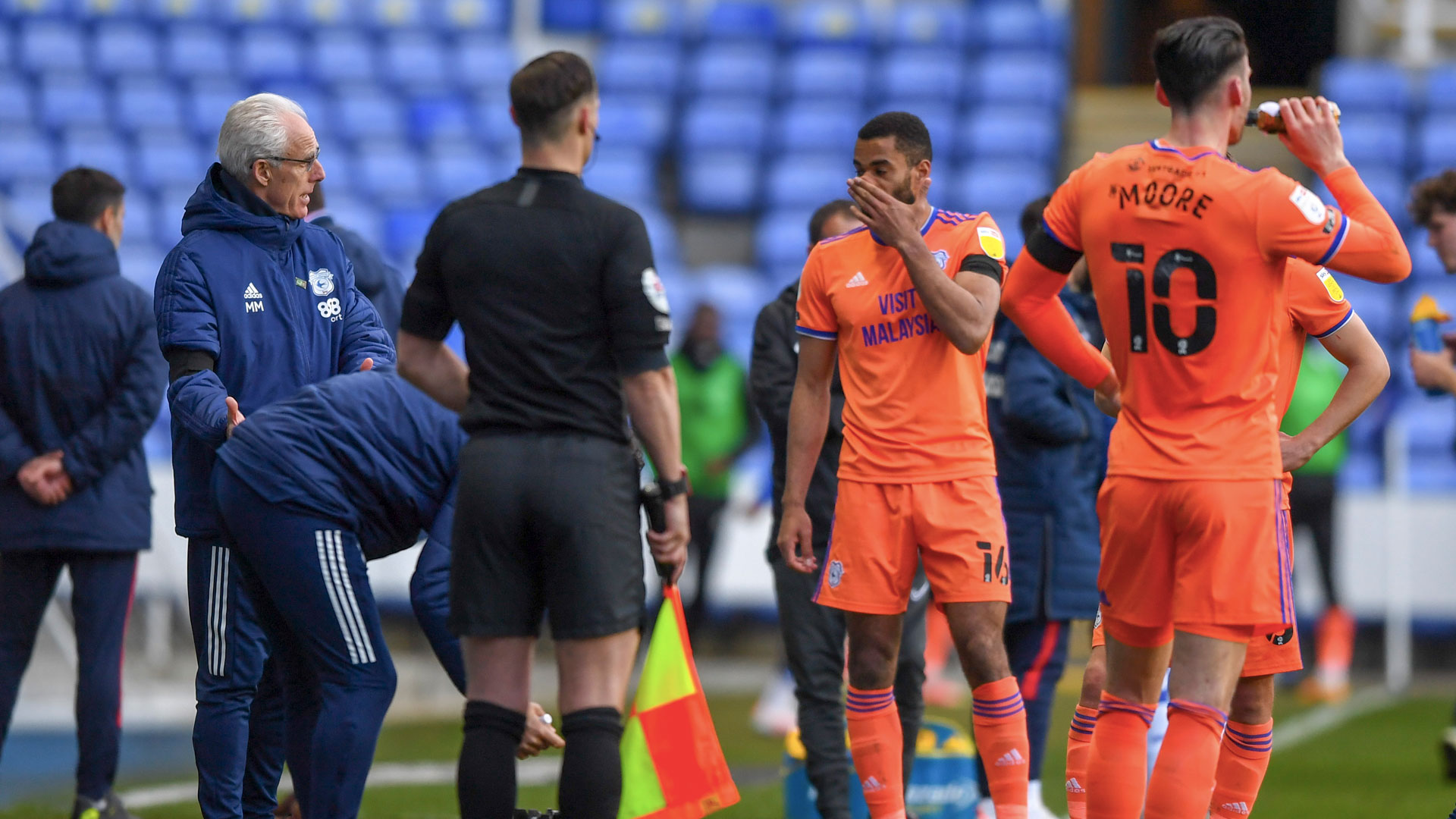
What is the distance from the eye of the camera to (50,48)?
14898mm

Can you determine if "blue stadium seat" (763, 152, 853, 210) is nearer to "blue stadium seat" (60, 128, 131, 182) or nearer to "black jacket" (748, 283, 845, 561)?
"blue stadium seat" (60, 128, 131, 182)

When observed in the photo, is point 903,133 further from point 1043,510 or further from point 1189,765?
point 1189,765

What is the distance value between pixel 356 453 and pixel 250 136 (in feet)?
3.51

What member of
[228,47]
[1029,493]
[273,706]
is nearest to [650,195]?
[228,47]

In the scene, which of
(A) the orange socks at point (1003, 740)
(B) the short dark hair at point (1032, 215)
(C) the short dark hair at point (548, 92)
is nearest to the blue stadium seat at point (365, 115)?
(B) the short dark hair at point (1032, 215)

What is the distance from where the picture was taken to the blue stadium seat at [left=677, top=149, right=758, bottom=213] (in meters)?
13.9

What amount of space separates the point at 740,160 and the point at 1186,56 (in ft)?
33.9

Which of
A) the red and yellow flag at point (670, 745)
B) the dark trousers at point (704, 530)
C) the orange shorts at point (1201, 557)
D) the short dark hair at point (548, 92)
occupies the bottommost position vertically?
the dark trousers at point (704, 530)

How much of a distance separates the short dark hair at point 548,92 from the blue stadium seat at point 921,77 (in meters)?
10.9

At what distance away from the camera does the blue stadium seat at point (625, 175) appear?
528 inches

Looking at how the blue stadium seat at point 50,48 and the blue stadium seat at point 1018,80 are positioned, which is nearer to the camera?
the blue stadium seat at point 1018,80

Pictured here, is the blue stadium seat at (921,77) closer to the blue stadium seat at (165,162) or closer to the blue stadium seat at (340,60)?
the blue stadium seat at (340,60)

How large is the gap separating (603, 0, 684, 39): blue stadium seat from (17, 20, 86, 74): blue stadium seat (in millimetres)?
4680

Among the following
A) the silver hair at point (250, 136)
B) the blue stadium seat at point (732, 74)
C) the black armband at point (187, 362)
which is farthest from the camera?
the blue stadium seat at point (732, 74)
